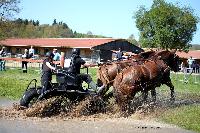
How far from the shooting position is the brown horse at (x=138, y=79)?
527 inches

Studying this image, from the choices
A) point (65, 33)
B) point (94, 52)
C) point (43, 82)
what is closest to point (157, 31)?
point (94, 52)

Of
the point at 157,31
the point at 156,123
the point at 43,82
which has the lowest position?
→ the point at 156,123

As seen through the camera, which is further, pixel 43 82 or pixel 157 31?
pixel 157 31

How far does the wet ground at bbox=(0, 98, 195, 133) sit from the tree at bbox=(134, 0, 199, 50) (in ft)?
178

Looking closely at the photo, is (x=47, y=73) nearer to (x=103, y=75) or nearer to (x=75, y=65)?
(x=75, y=65)

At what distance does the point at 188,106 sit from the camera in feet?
51.5

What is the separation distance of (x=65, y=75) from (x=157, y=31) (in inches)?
2158

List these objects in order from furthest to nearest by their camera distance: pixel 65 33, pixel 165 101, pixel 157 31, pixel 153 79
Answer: pixel 65 33
pixel 157 31
pixel 165 101
pixel 153 79

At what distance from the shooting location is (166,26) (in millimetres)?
66938

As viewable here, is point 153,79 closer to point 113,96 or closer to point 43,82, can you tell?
point 113,96

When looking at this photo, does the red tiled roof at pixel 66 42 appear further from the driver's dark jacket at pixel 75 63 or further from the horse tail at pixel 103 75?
the driver's dark jacket at pixel 75 63

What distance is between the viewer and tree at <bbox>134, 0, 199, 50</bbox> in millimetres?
66875

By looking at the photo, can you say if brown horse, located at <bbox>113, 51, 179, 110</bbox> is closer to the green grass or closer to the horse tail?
the horse tail

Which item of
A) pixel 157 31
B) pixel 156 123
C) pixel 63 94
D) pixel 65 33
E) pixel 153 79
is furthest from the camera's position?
pixel 65 33
